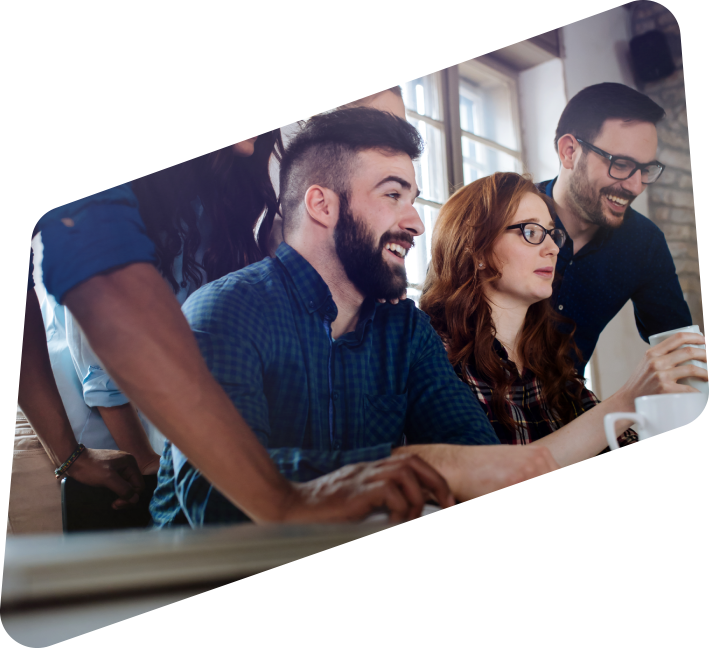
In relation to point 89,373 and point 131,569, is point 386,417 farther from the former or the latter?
point 89,373

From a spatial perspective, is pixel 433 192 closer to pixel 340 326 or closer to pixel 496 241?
pixel 496 241

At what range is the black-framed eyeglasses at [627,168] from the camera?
151cm

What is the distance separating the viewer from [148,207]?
6.24 ft

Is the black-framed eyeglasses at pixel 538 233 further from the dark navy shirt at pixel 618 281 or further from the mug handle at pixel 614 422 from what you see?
the mug handle at pixel 614 422

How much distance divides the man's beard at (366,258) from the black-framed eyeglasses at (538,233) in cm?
25

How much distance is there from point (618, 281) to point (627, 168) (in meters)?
0.24

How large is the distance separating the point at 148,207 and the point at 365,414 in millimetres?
813

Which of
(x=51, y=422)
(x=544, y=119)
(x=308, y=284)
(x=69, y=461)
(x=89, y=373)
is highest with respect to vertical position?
(x=544, y=119)

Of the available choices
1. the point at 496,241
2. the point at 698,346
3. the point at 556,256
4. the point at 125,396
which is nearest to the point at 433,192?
the point at 496,241

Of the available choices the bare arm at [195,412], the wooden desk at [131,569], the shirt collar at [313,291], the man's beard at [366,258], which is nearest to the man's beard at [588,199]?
the man's beard at [366,258]

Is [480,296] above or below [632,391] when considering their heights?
above

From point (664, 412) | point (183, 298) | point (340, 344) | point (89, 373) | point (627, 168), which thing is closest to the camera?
point (664, 412)

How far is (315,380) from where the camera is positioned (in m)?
1.62

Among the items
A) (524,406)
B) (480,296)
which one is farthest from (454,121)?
(524,406)
